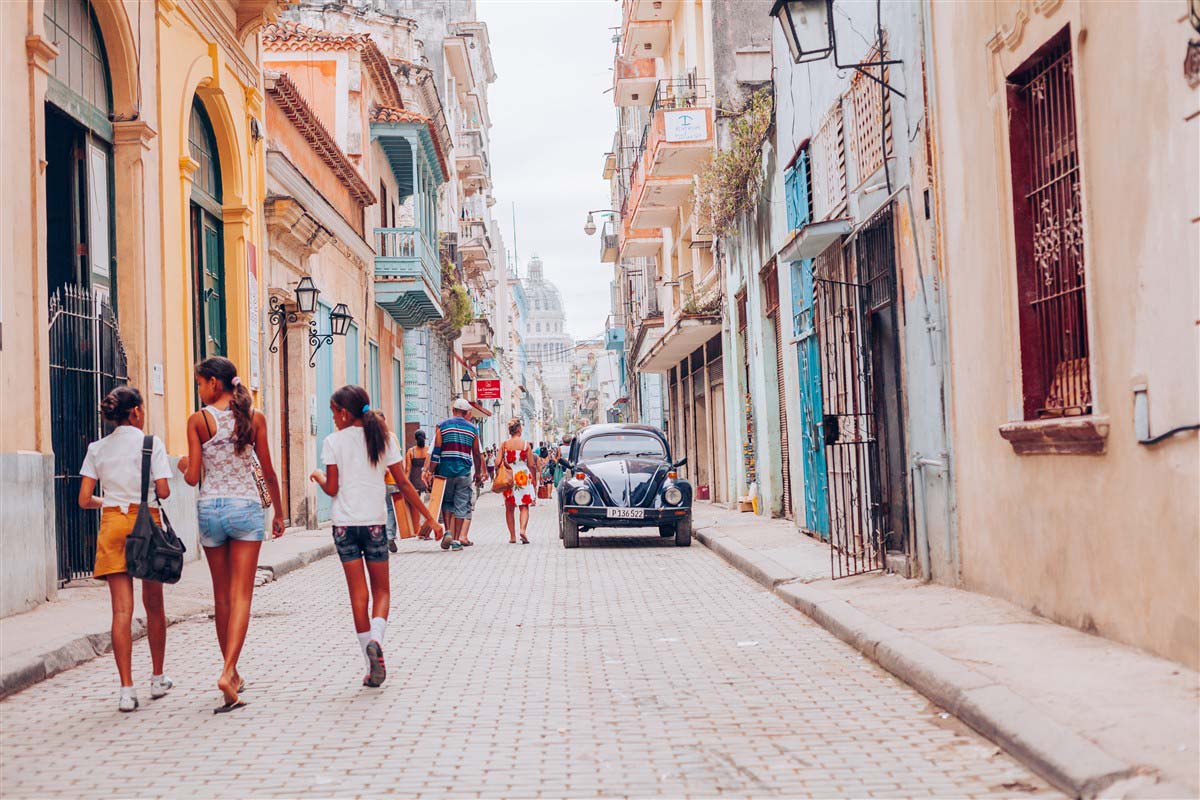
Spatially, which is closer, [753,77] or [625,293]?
[753,77]

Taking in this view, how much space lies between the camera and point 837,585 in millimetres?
10797

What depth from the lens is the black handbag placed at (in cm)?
682

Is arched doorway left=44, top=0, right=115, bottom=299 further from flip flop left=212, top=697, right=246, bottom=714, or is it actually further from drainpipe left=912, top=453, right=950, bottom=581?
drainpipe left=912, top=453, right=950, bottom=581

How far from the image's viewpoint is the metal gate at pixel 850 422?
11.5 metres

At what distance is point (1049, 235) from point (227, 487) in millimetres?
4750

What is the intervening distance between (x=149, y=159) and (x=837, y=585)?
27.0ft

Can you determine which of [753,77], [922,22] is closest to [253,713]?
[922,22]

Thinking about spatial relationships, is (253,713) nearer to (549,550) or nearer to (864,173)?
(864,173)

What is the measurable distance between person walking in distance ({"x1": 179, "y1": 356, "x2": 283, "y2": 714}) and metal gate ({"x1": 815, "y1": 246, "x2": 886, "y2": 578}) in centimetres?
536

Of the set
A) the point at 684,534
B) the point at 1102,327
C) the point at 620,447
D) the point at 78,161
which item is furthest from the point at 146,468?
the point at 620,447

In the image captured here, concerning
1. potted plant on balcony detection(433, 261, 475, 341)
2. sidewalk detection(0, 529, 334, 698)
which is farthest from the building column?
potted plant on balcony detection(433, 261, 475, 341)

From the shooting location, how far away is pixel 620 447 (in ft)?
61.4

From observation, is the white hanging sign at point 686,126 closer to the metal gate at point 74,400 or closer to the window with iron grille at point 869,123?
the window with iron grille at point 869,123

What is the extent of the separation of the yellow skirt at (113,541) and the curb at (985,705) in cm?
394
